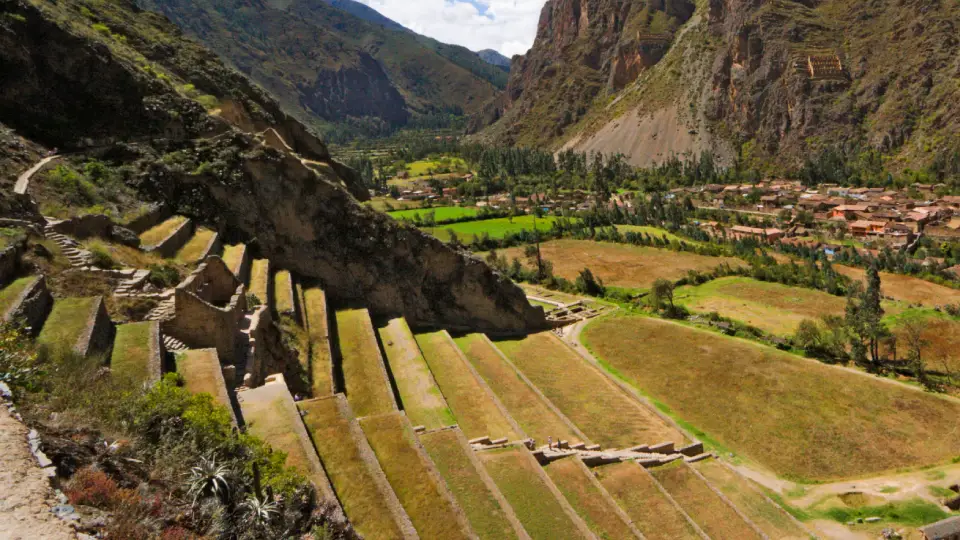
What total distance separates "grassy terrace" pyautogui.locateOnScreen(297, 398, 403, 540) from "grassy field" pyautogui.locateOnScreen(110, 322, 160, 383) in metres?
4.83

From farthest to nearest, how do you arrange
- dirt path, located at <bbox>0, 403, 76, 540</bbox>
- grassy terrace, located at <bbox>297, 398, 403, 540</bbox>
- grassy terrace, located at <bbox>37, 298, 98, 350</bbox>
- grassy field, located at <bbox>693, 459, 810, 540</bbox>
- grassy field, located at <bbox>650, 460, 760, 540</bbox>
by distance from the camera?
grassy field, located at <bbox>693, 459, 810, 540</bbox>, grassy field, located at <bbox>650, 460, 760, 540</bbox>, grassy terrace, located at <bbox>297, 398, 403, 540</bbox>, grassy terrace, located at <bbox>37, 298, 98, 350</bbox>, dirt path, located at <bbox>0, 403, 76, 540</bbox>

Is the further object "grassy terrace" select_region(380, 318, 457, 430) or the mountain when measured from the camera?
the mountain

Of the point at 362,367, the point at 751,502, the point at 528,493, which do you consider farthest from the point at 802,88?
the point at 528,493

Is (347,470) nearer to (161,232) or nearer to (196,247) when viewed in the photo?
(196,247)

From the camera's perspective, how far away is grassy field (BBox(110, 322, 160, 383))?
1424 cm

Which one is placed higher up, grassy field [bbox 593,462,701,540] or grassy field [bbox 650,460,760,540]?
grassy field [bbox 593,462,701,540]

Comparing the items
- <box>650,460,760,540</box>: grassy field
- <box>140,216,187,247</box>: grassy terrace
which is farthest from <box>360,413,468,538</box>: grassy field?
<box>140,216,187,247</box>: grassy terrace

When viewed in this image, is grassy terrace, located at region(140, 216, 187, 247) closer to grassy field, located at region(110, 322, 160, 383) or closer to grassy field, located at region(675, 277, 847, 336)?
grassy field, located at region(110, 322, 160, 383)


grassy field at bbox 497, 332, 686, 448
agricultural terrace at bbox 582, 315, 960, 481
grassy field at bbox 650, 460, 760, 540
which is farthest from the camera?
grassy field at bbox 497, 332, 686, 448

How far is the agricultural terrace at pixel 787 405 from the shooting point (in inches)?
1107

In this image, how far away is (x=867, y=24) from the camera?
145 m

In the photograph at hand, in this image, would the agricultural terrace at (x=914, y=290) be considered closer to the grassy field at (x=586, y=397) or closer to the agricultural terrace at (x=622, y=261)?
the agricultural terrace at (x=622, y=261)

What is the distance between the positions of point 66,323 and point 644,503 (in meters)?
20.1

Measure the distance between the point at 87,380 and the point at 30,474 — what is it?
446cm
